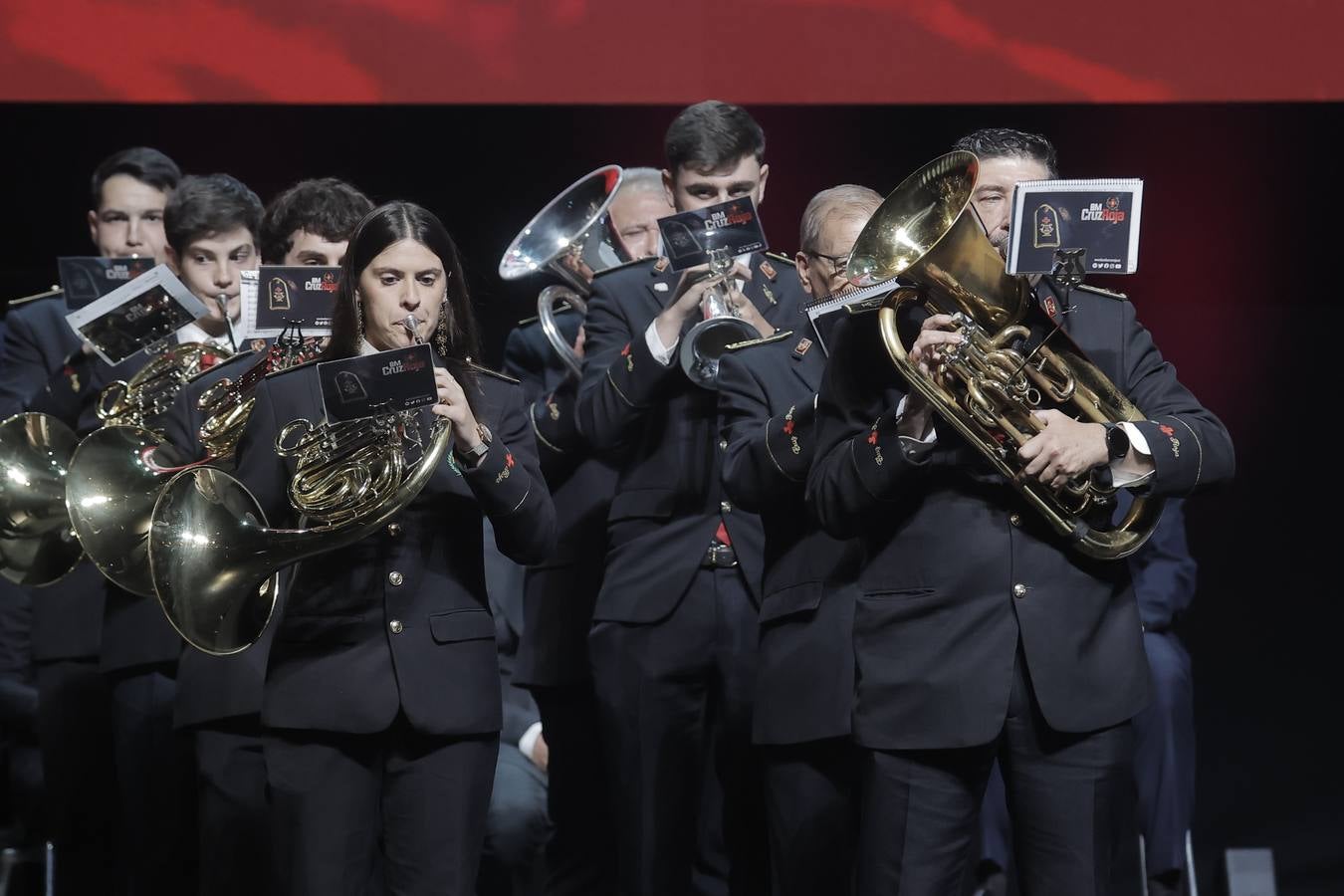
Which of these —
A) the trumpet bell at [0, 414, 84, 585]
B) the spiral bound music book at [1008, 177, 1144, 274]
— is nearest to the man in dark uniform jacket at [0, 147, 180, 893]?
the trumpet bell at [0, 414, 84, 585]

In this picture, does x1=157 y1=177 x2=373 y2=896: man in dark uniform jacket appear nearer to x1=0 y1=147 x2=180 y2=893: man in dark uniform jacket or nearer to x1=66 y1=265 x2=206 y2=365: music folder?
x1=66 y1=265 x2=206 y2=365: music folder

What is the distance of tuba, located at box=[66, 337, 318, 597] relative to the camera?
12.6 ft

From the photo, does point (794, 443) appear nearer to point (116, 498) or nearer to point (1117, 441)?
point (1117, 441)

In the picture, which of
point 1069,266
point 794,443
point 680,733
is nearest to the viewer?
point 1069,266

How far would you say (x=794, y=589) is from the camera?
3549mm

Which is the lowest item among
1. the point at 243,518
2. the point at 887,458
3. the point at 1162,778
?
the point at 1162,778

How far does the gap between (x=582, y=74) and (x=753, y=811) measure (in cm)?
221

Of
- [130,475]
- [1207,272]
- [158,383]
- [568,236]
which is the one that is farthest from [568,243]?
[1207,272]

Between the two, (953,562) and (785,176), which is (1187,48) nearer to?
(785,176)

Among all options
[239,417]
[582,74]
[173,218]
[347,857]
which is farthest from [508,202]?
[347,857]

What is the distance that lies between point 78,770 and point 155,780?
41cm

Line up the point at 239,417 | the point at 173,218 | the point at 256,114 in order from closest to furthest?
1. the point at 239,417
2. the point at 173,218
3. the point at 256,114

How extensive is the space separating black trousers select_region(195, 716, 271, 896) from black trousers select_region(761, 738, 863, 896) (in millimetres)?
1150

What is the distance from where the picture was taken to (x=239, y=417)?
12.5ft
